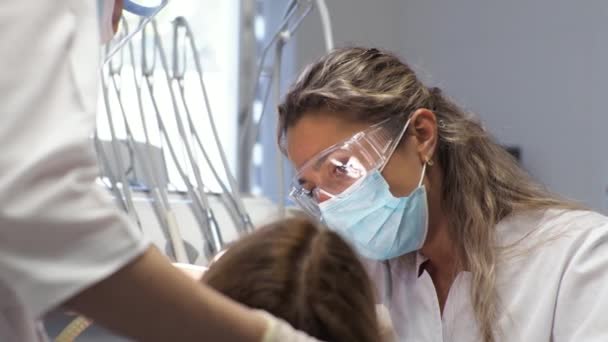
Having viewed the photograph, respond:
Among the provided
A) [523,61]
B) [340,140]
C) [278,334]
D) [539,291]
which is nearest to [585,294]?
[539,291]

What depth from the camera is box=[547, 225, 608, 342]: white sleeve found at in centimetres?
124

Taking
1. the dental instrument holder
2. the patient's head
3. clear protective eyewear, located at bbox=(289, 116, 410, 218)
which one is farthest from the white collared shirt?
the patient's head

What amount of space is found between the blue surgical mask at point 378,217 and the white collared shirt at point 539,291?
10 centimetres

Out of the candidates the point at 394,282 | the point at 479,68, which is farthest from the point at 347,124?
the point at 479,68

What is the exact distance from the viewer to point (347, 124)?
4.42ft

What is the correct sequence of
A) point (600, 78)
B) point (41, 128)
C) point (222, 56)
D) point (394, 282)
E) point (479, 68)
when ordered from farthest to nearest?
point (479, 68), point (600, 78), point (222, 56), point (394, 282), point (41, 128)

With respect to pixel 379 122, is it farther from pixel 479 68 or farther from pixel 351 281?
pixel 479 68

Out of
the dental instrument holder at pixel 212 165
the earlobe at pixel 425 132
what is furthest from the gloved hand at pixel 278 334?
the dental instrument holder at pixel 212 165

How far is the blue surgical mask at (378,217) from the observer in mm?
1338

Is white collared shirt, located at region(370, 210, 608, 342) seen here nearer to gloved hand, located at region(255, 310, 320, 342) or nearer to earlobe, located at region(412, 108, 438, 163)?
earlobe, located at region(412, 108, 438, 163)

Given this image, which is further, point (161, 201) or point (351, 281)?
point (161, 201)

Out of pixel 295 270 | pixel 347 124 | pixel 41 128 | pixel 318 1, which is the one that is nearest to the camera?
pixel 41 128

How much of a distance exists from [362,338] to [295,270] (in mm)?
94

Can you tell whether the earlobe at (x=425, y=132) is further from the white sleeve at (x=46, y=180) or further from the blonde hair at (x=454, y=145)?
the white sleeve at (x=46, y=180)
